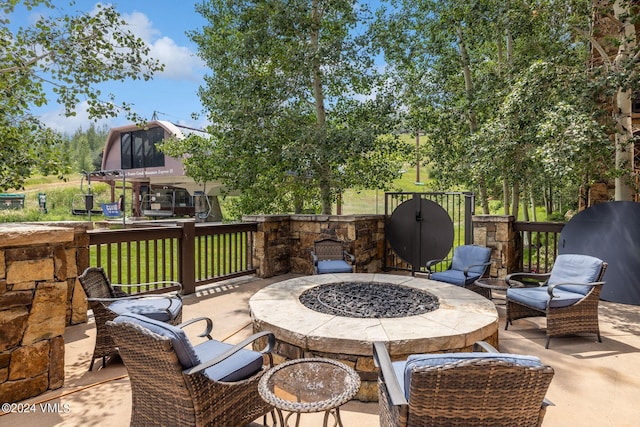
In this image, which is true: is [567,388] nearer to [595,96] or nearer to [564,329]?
[564,329]

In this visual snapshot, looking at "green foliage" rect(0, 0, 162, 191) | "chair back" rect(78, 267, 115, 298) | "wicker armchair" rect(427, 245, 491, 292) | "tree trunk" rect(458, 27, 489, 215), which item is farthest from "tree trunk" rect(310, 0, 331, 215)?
"chair back" rect(78, 267, 115, 298)

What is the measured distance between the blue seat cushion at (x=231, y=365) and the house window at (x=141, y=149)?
57.1 feet

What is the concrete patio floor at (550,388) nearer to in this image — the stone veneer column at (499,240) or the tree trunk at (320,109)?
the stone veneer column at (499,240)

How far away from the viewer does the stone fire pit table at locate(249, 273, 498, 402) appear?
236 centimetres

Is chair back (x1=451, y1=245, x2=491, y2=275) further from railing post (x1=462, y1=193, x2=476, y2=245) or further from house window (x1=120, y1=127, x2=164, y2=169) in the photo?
house window (x1=120, y1=127, x2=164, y2=169)

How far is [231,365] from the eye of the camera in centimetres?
195

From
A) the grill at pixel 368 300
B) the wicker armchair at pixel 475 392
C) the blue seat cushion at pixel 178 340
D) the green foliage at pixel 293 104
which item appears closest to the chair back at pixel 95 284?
the blue seat cushion at pixel 178 340

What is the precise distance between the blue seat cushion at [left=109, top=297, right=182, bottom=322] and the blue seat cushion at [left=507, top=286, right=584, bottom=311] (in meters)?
3.34

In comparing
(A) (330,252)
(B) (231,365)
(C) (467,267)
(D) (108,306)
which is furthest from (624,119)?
(D) (108,306)

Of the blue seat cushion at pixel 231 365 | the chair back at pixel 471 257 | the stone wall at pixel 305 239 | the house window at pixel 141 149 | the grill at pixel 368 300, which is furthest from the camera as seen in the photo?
the house window at pixel 141 149

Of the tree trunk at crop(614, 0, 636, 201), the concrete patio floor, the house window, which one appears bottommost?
the concrete patio floor

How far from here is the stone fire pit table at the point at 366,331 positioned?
2.36 metres

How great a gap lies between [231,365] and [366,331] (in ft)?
3.30

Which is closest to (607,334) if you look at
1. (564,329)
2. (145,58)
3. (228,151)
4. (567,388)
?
→ (564,329)
